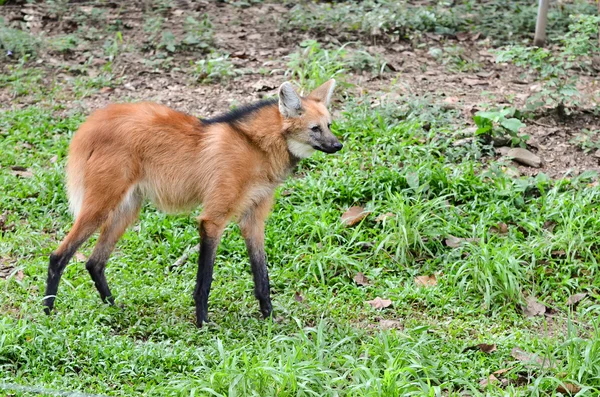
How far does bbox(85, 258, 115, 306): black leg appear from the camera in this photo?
456 centimetres

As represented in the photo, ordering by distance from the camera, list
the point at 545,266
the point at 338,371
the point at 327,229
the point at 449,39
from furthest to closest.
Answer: the point at 449,39 < the point at 327,229 < the point at 545,266 < the point at 338,371

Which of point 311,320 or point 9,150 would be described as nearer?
point 311,320

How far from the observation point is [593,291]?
4.71 m

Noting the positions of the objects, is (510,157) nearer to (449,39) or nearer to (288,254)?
(288,254)

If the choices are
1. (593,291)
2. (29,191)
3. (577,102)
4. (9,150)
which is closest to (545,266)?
(593,291)

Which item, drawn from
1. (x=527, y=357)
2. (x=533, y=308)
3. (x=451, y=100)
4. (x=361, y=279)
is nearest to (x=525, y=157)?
(x=451, y=100)

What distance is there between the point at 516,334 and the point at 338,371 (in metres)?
1.05

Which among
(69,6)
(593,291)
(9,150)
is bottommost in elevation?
(593,291)

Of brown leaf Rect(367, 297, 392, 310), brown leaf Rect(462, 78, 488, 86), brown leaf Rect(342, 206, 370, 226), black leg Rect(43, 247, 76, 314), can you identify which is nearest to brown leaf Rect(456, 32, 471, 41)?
brown leaf Rect(462, 78, 488, 86)

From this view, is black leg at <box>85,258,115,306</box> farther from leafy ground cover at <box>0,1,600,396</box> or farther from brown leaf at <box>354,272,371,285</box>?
brown leaf at <box>354,272,371,285</box>

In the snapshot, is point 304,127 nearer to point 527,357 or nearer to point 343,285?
point 343,285

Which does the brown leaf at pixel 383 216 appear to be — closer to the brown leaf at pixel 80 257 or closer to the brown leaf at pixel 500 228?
the brown leaf at pixel 500 228

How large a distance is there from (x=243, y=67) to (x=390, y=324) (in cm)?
370

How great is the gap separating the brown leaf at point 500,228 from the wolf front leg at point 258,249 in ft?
5.21
